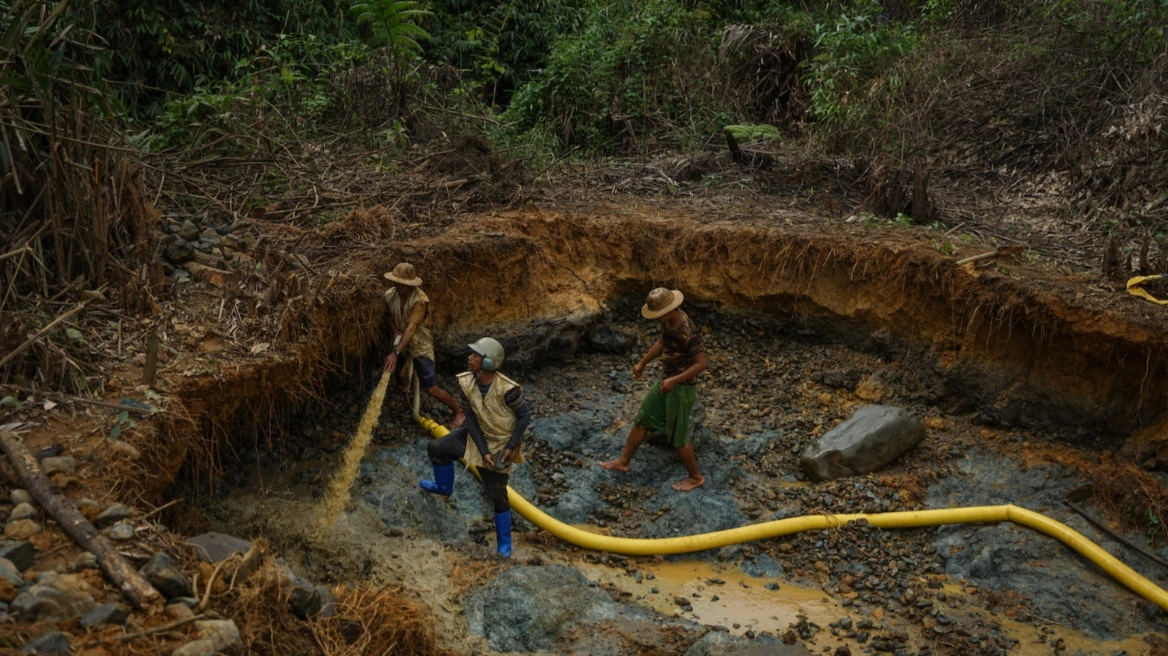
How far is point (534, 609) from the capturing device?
5699mm

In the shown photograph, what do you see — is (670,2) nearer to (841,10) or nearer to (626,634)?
(841,10)

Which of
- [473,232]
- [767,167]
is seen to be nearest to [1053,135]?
[767,167]

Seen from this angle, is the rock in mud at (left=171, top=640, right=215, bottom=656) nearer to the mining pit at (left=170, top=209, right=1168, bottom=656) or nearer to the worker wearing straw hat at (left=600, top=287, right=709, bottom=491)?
the mining pit at (left=170, top=209, right=1168, bottom=656)

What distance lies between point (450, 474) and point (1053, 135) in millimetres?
6902

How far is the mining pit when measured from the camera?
5.95m

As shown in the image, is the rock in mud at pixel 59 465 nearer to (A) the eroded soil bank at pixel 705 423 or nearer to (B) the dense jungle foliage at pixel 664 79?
(A) the eroded soil bank at pixel 705 423

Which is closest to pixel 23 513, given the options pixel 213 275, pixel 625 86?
pixel 213 275

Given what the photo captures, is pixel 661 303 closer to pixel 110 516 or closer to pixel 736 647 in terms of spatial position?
pixel 736 647

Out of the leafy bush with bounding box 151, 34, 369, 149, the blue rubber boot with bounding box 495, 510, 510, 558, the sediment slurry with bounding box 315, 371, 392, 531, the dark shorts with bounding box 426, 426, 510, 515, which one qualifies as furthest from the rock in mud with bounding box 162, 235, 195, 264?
the blue rubber boot with bounding box 495, 510, 510, 558

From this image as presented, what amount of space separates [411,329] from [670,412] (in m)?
1.95

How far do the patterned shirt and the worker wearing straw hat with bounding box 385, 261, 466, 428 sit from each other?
5.09ft

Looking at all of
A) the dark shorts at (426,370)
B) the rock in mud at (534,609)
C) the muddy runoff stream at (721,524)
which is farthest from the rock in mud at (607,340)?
the rock in mud at (534,609)

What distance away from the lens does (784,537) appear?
6.79 m

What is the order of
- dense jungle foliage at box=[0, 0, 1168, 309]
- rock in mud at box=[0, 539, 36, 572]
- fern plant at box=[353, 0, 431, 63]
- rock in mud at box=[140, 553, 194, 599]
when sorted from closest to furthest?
1. rock in mud at box=[0, 539, 36, 572]
2. rock in mud at box=[140, 553, 194, 599]
3. dense jungle foliage at box=[0, 0, 1168, 309]
4. fern plant at box=[353, 0, 431, 63]
